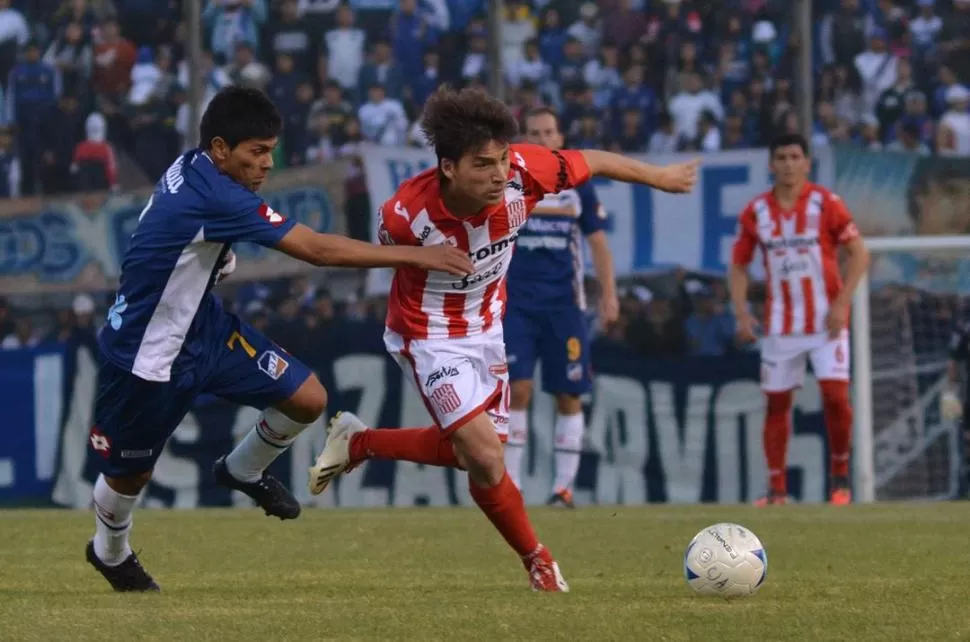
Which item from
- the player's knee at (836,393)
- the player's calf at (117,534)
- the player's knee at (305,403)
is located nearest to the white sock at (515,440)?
the player's knee at (836,393)

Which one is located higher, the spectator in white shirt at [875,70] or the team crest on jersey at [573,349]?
the spectator in white shirt at [875,70]

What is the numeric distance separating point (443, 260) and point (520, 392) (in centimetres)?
487

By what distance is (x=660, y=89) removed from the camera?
525 inches

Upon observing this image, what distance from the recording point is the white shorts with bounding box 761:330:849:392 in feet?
38.1

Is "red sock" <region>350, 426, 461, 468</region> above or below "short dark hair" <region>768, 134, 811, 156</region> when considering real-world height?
below

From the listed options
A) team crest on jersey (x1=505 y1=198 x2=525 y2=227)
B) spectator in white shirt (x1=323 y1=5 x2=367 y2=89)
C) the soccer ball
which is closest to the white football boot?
team crest on jersey (x1=505 y1=198 x2=525 y2=227)

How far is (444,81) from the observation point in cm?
1307

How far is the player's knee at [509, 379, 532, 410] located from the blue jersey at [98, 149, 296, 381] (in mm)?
4540

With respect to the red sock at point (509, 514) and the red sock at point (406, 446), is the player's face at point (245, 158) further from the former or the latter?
the red sock at point (509, 514)

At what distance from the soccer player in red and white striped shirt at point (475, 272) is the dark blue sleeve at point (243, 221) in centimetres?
52

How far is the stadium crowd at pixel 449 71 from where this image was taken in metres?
12.9

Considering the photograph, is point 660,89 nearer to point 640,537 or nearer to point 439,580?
point 640,537

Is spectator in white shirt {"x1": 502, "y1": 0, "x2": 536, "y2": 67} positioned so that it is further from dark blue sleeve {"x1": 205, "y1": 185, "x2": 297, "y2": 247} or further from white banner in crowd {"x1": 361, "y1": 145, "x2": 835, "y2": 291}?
dark blue sleeve {"x1": 205, "y1": 185, "x2": 297, "y2": 247}

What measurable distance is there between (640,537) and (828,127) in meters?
4.95
